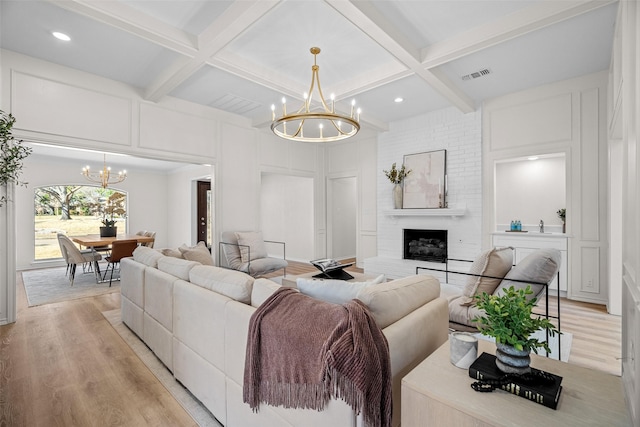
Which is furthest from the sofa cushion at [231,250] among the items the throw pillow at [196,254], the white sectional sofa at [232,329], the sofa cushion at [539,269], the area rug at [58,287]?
the sofa cushion at [539,269]

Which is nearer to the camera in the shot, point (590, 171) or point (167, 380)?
point (167, 380)

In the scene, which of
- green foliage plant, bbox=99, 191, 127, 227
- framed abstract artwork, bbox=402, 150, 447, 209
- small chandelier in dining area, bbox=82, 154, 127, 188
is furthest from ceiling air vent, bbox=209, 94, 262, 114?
green foliage plant, bbox=99, 191, 127, 227

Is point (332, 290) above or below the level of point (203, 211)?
below

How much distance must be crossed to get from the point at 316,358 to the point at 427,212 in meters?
4.43

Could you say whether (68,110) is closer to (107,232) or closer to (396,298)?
(107,232)

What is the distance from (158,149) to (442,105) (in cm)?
450

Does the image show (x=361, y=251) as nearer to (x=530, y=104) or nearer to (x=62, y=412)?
(x=530, y=104)

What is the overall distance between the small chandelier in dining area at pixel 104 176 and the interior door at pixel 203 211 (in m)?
1.89

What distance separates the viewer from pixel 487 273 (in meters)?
2.51

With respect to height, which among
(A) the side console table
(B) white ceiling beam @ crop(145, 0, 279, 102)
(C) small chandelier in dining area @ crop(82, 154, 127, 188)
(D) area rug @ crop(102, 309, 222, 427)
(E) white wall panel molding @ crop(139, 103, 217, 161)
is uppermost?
(B) white ceiling beam @ crop(145, 0, 279, 102)

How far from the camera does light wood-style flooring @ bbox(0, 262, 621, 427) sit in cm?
184

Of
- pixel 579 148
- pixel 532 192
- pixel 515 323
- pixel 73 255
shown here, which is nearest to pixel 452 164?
pixel 579 148

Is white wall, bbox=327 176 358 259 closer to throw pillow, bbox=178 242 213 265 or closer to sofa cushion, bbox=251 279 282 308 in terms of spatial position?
throw pillow, bbox=178 242 213 265

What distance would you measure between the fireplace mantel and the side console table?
385 centimetres
